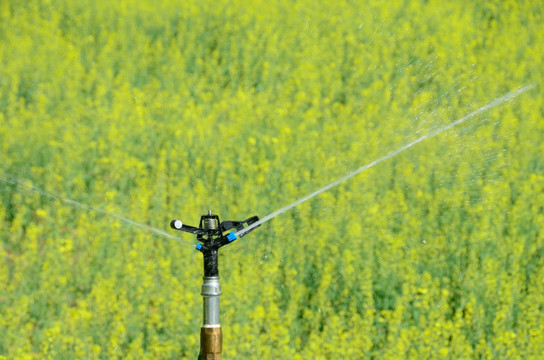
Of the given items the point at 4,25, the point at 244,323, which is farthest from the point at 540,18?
the point at 4,25

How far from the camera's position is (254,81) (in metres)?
5.66

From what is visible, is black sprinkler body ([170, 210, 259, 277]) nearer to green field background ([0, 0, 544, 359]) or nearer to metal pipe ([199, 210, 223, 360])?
metal pipe ([199, 210, 223, 360])

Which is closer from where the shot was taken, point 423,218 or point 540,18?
point 423,218

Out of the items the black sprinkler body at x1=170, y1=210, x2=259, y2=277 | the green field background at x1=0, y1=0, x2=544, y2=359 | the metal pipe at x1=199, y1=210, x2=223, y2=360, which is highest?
the green field background at x1=0, y1=0, x2=544, y2=359

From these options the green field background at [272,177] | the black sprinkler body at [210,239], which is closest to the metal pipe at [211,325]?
the black sprinkler body at [210,239]

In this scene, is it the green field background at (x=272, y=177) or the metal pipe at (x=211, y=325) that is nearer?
the metal pipe at (x=211, y=325)

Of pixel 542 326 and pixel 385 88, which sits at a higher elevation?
pixel 385 88

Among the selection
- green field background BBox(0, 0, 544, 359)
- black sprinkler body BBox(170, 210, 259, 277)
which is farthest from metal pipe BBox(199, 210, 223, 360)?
green field background BBox(0, 0, 544, 359)

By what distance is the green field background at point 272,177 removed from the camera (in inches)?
191

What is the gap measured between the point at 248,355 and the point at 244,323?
186mm

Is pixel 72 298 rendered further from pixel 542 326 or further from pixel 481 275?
pixel 542 326

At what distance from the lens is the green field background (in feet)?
15.9

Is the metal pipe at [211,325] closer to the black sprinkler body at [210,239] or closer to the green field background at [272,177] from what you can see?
the black sprinkler body at [210,239]

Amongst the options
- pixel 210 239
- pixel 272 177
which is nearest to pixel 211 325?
pixel 210 239
